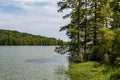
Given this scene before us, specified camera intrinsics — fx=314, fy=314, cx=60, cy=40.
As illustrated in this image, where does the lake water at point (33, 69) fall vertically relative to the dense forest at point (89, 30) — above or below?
below

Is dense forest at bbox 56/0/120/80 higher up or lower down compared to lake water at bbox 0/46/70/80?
higher up

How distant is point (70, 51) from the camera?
59500mm

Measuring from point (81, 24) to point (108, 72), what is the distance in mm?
25034

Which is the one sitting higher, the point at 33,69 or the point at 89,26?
the point at 89,26

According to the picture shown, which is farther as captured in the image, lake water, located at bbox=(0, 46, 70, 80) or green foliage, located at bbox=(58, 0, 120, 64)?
green foliage, located at bbox=(58, 0, 120, 64)

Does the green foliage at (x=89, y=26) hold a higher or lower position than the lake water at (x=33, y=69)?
higher

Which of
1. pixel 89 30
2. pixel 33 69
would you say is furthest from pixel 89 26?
pixel 33 69

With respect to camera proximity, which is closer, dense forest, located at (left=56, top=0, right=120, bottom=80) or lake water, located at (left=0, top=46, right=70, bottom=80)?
lake water, located at (left=0, top=46, right=70, bottom=80)

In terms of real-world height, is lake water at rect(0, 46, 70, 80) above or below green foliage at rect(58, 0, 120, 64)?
below

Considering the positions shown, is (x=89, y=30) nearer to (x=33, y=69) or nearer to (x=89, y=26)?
(x=89, y=26)

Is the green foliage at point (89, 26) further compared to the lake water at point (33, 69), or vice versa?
the green foliage at point (89, 26)

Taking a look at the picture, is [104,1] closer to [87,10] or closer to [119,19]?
[87,10]

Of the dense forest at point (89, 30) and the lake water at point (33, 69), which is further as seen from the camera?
the dense forest at point (89, 30)

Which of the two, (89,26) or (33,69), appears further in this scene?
(89,26)
